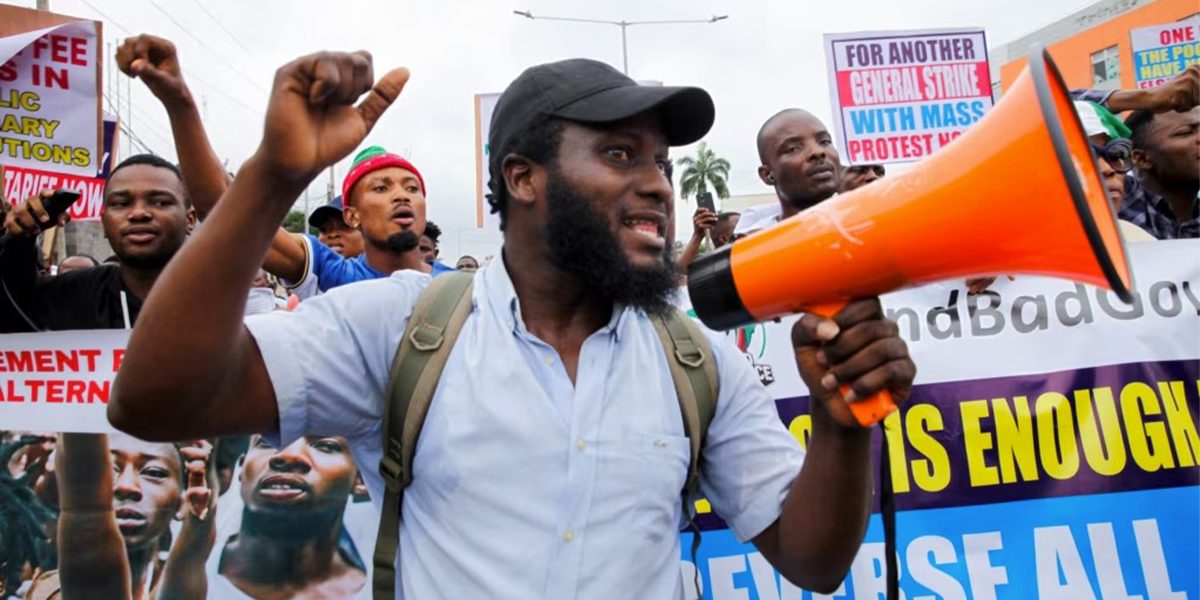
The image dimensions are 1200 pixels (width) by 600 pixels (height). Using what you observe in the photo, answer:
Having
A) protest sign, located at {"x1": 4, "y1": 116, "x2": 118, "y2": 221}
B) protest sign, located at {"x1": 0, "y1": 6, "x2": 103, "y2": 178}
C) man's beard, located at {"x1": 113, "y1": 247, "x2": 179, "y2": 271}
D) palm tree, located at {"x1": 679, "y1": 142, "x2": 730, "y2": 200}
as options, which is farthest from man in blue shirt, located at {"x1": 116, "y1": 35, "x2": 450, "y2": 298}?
palm tree, located at {"x1": 679, "y1": 142, "x2": 730, "y2": 200}

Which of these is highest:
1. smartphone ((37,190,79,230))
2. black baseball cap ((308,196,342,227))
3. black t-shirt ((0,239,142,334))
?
black baseball cap ((308,196,342,227))

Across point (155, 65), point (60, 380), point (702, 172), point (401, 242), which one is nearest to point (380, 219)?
point (401, 242)

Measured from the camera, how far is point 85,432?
297cm

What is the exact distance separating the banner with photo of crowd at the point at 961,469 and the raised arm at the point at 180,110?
1040mm

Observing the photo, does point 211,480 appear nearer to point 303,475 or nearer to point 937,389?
point 303,475

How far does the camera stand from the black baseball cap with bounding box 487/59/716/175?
152 cm

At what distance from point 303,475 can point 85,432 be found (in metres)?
0.81

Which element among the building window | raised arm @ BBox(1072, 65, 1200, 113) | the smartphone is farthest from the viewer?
the building window

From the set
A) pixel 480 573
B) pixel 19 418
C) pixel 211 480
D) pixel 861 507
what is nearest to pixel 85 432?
pixel 19 418

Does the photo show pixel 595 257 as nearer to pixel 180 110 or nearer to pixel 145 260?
pixel 180 110

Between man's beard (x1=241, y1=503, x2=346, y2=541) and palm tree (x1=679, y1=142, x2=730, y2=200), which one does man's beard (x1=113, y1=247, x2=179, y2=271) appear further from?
palm tree (x1=679, y1=142, x2=730, y2=200)

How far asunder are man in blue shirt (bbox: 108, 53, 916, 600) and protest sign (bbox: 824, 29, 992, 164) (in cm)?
367

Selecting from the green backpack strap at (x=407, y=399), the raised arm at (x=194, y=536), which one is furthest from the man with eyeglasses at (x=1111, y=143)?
the raised arm at (x=194, y=536)

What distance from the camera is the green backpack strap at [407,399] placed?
1.40 metres
